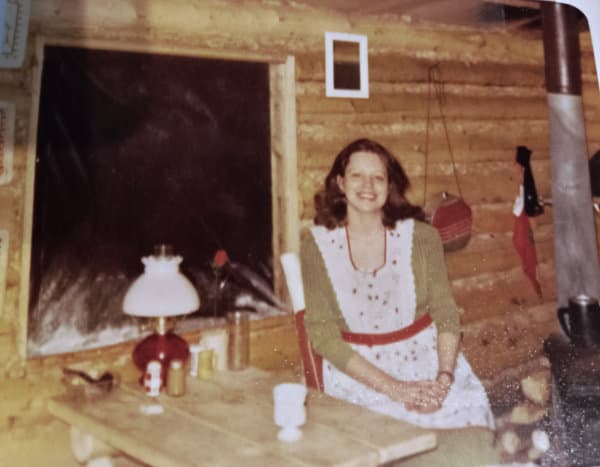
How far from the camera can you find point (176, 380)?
4.34ft

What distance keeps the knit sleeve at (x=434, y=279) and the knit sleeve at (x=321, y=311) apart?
0.74 feet

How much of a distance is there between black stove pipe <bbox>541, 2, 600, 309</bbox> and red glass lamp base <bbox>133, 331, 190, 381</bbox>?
1.01m

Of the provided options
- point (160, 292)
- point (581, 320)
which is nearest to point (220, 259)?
point (160, 292)

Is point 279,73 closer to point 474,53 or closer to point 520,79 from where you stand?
point 474,53

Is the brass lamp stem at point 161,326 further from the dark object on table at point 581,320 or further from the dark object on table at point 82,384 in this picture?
the dark object on table at point 581,320

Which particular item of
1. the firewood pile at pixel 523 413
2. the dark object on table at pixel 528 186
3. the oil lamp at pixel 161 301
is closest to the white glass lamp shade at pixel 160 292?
the oil lamp at pixel 161 301

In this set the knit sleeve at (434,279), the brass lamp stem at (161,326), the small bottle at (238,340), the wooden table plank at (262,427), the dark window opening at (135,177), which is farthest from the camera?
the knit sleeve at (434,279)

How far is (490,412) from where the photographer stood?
154 cm

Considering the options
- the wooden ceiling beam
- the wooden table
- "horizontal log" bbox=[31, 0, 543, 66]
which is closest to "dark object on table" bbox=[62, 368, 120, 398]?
the wooden table

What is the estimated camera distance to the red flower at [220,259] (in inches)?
55.6

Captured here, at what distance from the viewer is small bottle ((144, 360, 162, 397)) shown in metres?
1.32

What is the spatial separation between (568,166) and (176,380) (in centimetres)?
113

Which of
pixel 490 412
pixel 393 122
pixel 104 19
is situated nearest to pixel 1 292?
pixel 104 19

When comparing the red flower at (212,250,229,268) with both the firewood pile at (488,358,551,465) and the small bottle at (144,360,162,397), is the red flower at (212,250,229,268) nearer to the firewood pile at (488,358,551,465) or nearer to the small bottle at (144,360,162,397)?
the small bottle at (144,360,162,397)
